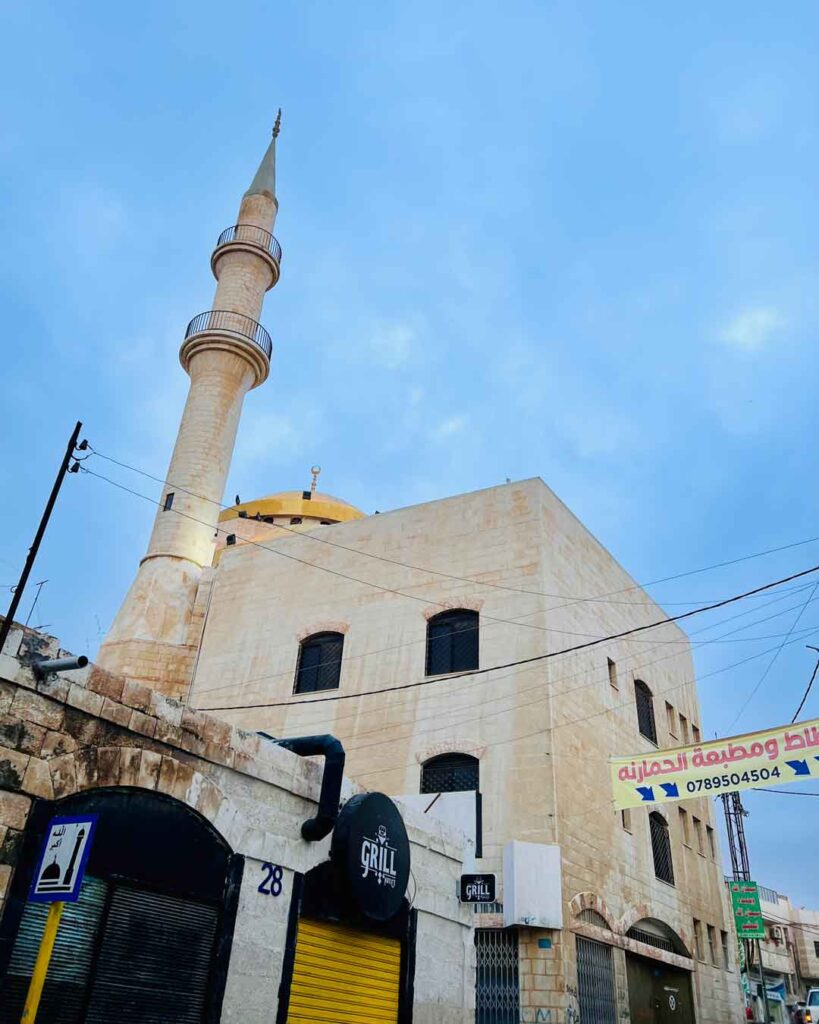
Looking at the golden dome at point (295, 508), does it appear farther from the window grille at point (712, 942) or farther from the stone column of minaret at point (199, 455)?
the window grille at point (712, 942)

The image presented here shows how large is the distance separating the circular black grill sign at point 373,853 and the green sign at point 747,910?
18.0 metres

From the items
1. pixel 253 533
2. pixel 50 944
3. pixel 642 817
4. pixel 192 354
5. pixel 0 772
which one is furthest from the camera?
pixel 253 533

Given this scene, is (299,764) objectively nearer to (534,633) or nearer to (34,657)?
(34,657)

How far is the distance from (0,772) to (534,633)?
41.4ft

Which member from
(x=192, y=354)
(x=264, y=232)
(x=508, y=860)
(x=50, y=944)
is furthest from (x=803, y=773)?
(x=264, y=232)

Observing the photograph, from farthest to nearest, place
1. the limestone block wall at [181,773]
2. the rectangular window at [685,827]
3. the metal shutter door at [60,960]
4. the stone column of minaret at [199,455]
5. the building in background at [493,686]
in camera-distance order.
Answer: the stone column of minaret at [199,455] < the rectangular window at [685,827] < the building in background at [493,686] < the limestone block wall at [181,773] < the metal shutter door at [60,960]

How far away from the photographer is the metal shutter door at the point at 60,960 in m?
5.65

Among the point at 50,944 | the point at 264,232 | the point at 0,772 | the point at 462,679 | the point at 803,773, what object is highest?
the point at 264,232

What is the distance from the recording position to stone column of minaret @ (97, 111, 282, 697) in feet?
72.6

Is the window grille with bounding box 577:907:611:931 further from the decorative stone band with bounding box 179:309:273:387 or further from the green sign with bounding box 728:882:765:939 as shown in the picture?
the decorative stone band with bounding box 179:309:273:387

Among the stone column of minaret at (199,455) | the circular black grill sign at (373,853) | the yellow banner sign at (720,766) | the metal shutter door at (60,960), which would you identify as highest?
the stone column of minaret at (199,455)

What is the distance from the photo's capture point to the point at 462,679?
1734 centimetres

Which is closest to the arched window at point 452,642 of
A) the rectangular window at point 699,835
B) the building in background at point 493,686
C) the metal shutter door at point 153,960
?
the building in background at point 493,686

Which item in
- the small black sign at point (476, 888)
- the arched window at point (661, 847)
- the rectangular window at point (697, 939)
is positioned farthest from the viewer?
the rectangular window at point (697, 939)
